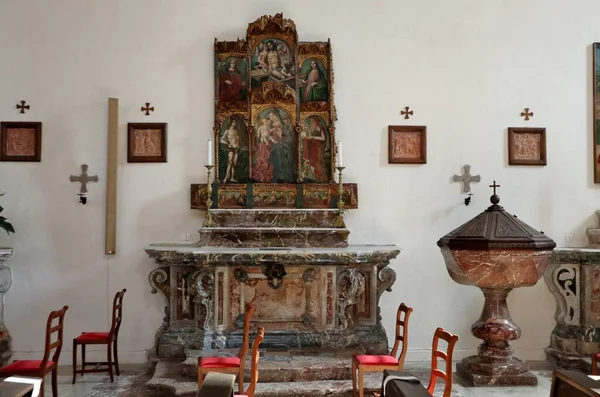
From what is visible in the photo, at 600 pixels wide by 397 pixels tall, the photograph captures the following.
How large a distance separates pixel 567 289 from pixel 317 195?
3.12m

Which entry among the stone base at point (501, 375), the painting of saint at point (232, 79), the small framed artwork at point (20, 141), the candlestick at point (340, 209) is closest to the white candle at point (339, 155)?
the candlestick at point (340, 209)

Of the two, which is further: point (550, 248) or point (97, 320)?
point (97, 320)

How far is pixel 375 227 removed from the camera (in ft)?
21.9

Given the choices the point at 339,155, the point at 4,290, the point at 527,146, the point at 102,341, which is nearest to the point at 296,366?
the point at 102,341

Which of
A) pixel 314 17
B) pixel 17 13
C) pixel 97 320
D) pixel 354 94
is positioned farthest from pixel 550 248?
pixel 17 13

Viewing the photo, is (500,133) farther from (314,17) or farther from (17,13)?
(17,13)

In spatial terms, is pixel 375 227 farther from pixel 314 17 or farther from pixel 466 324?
pixel 314 17

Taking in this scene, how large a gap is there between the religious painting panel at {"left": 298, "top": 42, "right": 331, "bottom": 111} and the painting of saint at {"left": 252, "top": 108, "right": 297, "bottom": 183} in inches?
12.5

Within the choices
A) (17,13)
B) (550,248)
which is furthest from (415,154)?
(17,13)

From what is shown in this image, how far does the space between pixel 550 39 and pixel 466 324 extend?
3740mm

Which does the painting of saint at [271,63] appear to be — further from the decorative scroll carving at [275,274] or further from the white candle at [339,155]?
the decorative scroll carving at [275,274]

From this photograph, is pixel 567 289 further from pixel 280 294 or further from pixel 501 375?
pixel 280 294

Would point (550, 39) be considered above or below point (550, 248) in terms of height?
above

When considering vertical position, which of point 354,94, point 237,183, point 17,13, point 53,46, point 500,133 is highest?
point 17,13
